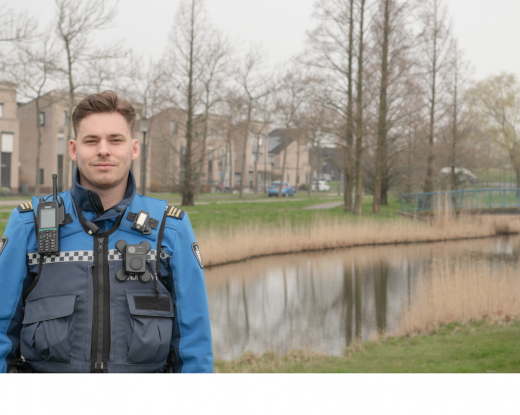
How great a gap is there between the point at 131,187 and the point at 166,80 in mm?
17057

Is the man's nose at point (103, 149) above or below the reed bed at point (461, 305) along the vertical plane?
above

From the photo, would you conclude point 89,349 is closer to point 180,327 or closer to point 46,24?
point 180,327

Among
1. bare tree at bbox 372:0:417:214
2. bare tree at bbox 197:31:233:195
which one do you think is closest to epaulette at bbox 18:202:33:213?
bare tree at bbox 197:31:233:195

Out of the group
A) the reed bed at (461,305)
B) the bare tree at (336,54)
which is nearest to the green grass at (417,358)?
the reed bed at (461,305)

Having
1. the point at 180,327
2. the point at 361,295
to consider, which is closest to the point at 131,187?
the point at 180,327

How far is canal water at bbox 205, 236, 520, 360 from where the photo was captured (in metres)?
6.93

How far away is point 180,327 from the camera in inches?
66.1

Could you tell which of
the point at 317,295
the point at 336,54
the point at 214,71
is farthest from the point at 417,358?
the point at 336,54

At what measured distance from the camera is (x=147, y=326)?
162 cm

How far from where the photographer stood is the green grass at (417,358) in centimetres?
514

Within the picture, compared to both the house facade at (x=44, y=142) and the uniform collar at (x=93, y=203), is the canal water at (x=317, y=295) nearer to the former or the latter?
the uniform collar at (x=93, y=203)

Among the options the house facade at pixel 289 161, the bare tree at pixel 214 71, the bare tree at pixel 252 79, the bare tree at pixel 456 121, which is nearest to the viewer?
the bare tree at pixel 252 79

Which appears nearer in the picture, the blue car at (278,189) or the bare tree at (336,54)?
the bare tree at (336,54)

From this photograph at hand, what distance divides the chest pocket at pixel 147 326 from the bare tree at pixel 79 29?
10.2 metres
